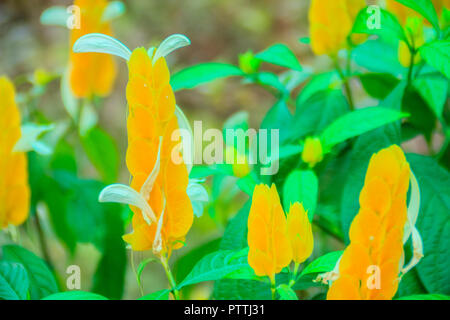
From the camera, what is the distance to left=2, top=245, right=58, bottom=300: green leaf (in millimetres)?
409

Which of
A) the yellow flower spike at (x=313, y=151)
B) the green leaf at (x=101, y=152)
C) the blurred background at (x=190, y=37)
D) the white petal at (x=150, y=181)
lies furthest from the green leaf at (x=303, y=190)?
the blurred background at (x=190, y=37)

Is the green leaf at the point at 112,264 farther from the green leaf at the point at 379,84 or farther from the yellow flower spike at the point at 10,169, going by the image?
the green leaf at the point at 379,84

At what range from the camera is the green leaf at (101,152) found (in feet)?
2.08

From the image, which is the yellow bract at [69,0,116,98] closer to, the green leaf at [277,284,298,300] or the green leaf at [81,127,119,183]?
the green leaf at [81,127,119,183]

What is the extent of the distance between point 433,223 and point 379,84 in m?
0.18

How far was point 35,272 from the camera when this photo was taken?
1.37 ft

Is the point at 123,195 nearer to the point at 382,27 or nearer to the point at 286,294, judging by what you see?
the point at 286,294

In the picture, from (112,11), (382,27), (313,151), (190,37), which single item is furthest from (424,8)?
(190,37)

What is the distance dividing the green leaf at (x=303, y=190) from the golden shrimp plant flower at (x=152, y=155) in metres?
0.10

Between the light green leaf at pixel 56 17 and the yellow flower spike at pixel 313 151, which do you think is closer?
the yellow flower spike at pixel 313 151

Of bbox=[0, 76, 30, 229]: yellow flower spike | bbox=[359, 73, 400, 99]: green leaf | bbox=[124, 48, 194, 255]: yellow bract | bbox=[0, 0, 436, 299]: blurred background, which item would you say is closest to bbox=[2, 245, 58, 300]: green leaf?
bbox=[0, 76, 30, 229]: yellow flower spike

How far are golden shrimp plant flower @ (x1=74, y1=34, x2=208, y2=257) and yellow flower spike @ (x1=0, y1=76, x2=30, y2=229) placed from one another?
0.63ft

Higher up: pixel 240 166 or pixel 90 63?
pixel 90 63
